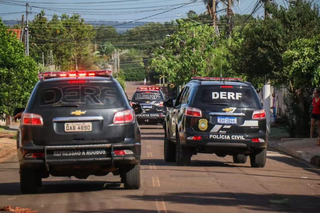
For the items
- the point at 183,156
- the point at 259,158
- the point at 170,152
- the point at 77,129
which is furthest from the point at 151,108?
the point at 77,129

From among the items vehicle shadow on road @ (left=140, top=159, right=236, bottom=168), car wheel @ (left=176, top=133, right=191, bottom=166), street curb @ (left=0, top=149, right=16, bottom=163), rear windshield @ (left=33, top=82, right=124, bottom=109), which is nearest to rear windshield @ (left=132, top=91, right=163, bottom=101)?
street curb @ (left=0, top=149, right=16, bottom=163)

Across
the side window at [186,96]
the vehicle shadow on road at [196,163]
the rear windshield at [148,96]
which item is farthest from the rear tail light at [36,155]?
the rear windshield at [148,96]

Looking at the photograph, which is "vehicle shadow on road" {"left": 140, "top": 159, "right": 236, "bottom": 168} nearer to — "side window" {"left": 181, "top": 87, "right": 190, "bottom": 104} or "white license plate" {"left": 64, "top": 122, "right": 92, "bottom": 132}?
"side window" {"left": 181, "top": 87, "right": 190, "bottom": 104}

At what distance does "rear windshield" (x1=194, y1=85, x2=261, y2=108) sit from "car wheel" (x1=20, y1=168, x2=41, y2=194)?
198 inches

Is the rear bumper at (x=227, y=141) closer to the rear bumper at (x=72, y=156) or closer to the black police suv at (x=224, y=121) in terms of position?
the black police suv at (x=224, y=121)

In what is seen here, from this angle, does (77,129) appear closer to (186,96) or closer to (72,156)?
(72,156)

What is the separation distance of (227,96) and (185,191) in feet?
14.6

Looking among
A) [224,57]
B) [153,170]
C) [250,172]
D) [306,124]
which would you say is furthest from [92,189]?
[224,57]

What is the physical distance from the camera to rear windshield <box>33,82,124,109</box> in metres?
11.0

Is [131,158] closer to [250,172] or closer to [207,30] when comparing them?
[250,172]

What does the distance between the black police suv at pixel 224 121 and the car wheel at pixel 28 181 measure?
4.73 metres

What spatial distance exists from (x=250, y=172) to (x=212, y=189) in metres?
3.13

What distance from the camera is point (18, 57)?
2939cm

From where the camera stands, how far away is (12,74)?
2927 centimetres
